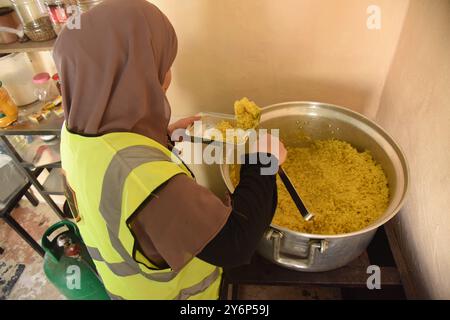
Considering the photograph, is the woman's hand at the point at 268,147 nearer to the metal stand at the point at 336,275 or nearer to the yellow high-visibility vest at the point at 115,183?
the yellow high-visibility vest at the point at 115,183

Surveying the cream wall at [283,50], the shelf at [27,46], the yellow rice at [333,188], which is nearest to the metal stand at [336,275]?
the yellow rice at [333,188]

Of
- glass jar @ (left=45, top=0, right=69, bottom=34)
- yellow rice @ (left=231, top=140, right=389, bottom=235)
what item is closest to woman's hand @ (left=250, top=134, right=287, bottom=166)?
yellow rice @ (left=231, top=140, right=389, bottom=235)

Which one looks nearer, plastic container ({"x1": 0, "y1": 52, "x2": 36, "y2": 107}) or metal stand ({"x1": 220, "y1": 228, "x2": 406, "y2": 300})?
metal stand ({"x1": 220, "y1": 228, "x2": 406, "y2": 300})

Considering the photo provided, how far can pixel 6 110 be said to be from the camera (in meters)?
1.25

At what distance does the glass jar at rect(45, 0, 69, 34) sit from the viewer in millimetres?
1065

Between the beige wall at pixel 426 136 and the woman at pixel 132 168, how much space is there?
1.62ft

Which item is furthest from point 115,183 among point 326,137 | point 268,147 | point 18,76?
point 18,76

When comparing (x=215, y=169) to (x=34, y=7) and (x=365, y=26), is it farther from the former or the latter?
(x=34, y=7)

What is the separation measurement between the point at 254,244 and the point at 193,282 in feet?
1.06

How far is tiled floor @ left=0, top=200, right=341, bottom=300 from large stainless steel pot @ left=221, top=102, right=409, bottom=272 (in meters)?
0.65

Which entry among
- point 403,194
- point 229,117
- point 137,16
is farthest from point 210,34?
point 403,194

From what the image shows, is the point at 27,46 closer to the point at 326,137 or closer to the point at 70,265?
the point at 70,265

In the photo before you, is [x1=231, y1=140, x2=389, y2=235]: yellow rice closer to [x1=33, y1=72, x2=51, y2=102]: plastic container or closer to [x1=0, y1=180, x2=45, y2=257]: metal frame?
[x1=33, y1=72, x2=51, y2=102]: plastic container

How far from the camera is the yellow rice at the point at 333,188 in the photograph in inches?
35.4
